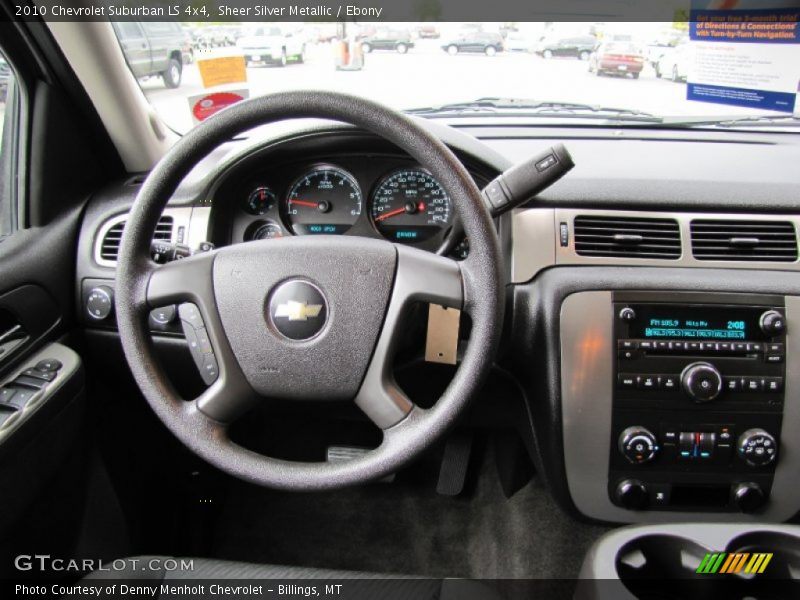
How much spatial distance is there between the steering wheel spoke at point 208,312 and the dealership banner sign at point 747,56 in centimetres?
125

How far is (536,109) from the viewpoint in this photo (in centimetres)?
190

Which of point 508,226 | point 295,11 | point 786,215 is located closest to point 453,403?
point 508,226

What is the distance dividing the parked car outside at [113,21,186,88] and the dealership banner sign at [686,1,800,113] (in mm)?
1285

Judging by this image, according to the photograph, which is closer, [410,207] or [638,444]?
[638,444]

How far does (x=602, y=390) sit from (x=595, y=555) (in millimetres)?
475

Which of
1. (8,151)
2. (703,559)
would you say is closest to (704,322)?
(703,559)

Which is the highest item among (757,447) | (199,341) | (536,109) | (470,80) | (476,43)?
(476,43)

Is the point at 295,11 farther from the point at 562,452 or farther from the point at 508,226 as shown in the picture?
the point at 562,452

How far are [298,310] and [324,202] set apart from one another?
1.71ft

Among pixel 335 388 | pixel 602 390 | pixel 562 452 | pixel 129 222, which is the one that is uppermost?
pixel 129 222

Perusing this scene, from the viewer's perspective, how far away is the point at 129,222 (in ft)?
3.72

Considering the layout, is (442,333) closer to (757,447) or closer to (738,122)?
(757,447)

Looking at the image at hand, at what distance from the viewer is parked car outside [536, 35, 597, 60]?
1675 millimetres

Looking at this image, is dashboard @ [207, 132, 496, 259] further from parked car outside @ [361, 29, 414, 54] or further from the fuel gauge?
parked car outside @ [361, 29, 414, 54]
